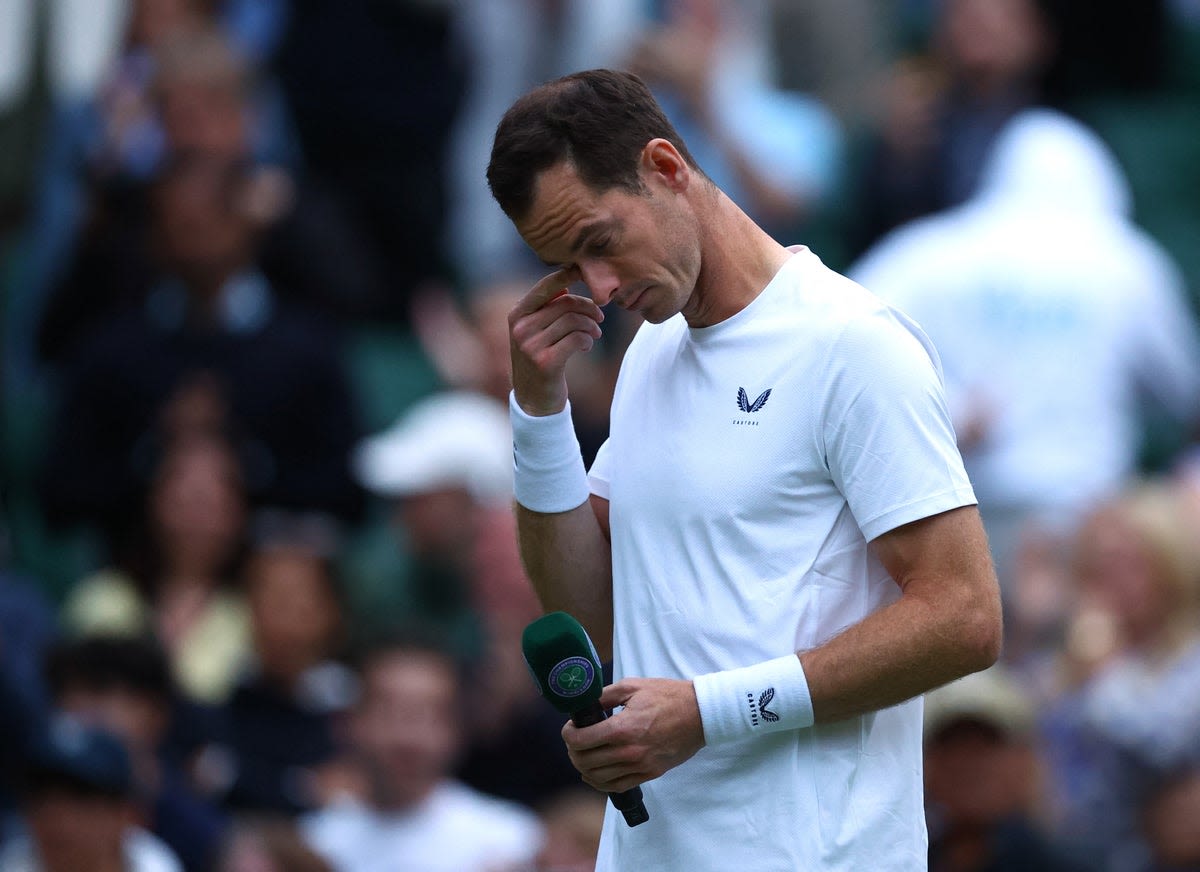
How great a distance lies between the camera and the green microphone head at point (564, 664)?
3.13m

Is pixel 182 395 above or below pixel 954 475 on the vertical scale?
below

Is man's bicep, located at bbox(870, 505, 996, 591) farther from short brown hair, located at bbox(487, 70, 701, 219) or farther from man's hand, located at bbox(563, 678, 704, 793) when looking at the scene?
short brown hair, located at bbox(487, 70, 701, 219)

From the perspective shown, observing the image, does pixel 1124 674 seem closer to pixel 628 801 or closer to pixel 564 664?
pixel 628 801

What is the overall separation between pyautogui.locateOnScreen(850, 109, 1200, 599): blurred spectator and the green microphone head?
4719mm

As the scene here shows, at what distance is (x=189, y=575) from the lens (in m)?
7.25

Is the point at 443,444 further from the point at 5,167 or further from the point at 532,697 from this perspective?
the point at 5,167

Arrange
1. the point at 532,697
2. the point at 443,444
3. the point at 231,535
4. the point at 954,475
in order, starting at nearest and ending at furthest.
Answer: the point at 954,475 < the point at 532,697 < the point at 231,535 < the point at 443,444

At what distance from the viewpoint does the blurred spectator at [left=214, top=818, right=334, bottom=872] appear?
583 cm

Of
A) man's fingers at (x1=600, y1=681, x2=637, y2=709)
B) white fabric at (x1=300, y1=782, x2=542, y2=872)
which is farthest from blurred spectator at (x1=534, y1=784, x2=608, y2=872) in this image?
man's fingers at (x1=600, y1=681, x2=637, y2=709)

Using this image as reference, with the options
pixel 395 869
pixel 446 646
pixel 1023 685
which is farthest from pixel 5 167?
pixel 1023 685

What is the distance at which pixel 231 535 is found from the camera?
727cm

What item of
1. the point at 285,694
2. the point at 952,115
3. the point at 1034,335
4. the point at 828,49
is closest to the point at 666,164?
the point at 285,694

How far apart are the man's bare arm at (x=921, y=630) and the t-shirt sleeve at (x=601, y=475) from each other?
61 cm

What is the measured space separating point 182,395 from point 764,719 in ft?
16.0
